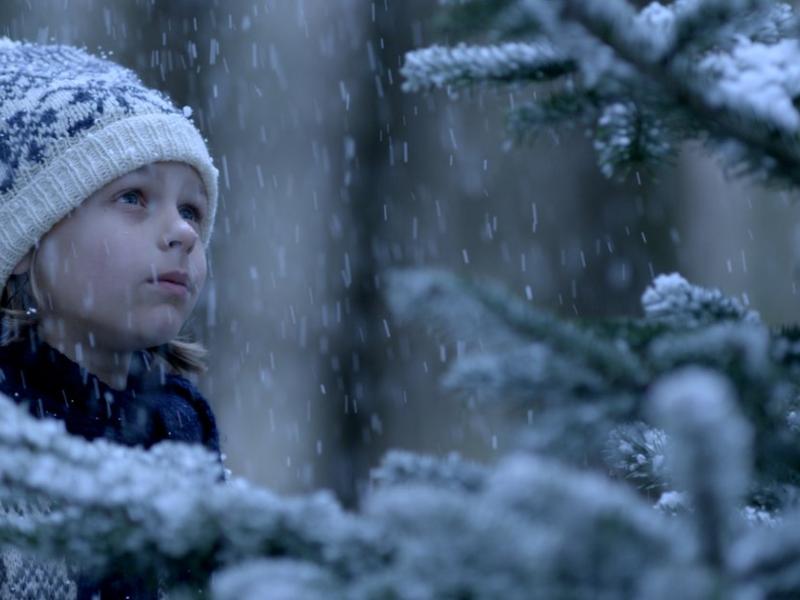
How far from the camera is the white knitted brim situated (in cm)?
204

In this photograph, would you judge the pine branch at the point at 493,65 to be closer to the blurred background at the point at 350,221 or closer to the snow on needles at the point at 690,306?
the snow on needles at the point at 690,306

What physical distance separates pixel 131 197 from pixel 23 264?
239mm

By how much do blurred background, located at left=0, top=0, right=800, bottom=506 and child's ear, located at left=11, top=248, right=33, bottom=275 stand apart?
5007 millimetres

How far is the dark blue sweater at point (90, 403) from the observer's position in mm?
1871

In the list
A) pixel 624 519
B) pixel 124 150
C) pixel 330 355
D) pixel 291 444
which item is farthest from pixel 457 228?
pixel 624 519

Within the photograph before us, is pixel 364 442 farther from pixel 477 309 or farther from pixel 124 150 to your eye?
pixel 477 309

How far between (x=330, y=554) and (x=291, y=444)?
6.77 metres

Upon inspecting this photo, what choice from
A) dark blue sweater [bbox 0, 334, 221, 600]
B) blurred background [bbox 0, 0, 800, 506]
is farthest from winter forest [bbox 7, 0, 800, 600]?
blurred background [bbox 0, 0, 800, 506]

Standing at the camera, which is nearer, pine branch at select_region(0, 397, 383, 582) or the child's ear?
pine branch at select_region(0, 397, 383, 582)

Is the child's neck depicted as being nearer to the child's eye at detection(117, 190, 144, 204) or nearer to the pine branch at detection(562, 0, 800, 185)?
the child's eye at detection(117, 190, 144, 204)

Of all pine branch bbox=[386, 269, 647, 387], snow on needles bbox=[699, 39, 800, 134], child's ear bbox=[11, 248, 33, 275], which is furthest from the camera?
child's ear bbox=[11, 248, 33, 275]

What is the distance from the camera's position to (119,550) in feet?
2.41

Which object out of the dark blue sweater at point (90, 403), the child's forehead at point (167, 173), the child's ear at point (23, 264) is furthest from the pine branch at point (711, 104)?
the child's ear at point (23, 264)

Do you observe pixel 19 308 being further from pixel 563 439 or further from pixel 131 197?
pixel 563 439
